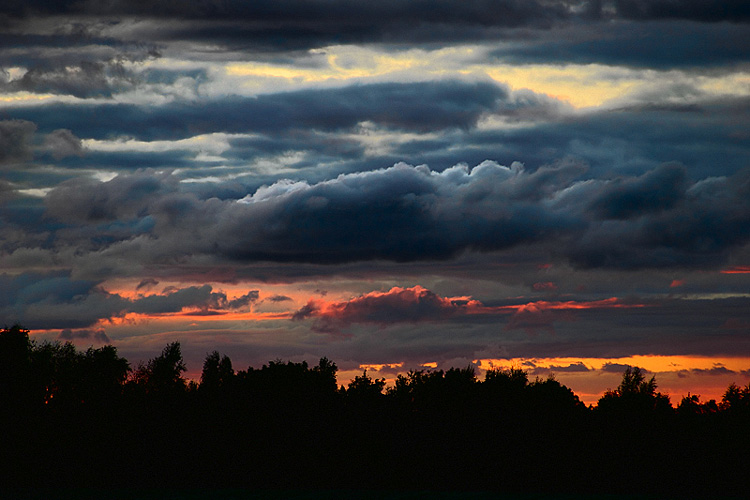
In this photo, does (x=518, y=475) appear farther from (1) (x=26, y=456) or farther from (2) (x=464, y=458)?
(1) (x=26, y=456)

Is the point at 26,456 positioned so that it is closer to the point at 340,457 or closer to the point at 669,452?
the point at 340,457

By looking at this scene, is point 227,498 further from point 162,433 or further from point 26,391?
point 26,391

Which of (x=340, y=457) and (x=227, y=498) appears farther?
(x=340, y=457)

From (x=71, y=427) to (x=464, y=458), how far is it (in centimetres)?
7247

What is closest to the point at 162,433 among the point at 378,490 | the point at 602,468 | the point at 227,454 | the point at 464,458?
the point at 227,454

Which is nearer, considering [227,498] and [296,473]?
[227,498]

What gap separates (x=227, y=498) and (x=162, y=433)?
36.8m

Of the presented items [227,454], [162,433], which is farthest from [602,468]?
[162,433]

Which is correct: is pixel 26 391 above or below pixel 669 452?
above

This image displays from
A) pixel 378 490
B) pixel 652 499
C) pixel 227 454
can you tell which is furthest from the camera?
pixel 227 454

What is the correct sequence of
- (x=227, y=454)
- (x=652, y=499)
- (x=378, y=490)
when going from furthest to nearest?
(x=227, y=454), (x=378, y=490), (x=652, y=499)

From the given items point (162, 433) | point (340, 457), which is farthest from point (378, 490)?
point (162, 433)

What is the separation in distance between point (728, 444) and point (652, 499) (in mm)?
44972

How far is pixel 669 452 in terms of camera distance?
19662 centimetres
